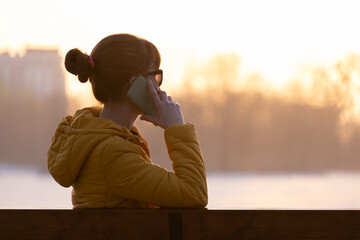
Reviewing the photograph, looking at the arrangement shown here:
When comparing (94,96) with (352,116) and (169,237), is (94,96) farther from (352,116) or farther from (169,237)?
(352,116)

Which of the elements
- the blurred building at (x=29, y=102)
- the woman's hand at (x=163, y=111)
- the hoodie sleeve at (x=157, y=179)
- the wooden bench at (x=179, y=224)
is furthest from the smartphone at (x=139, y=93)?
the blurred building at (x=29, y=102)

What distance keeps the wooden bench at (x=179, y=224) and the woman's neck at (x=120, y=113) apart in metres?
0.28

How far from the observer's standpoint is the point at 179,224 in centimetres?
116

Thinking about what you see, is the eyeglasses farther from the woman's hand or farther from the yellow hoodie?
the yellow hoodie

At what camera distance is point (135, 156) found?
4.12 feet

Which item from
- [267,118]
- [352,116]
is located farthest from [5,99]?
[352,116]

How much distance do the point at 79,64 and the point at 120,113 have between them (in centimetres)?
15

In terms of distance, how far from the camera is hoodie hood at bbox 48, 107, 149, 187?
1.27 metres

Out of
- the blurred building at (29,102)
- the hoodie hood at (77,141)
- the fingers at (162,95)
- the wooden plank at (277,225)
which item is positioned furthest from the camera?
the blurred building at (29,102)

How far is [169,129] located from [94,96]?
22 centimetres

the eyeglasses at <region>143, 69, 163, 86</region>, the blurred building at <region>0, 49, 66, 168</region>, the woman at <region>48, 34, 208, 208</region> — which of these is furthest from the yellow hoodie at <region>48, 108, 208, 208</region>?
the blurred building at <region>0, 49, 66, 168</region>

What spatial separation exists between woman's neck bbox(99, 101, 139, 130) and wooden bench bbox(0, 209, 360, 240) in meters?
0.28

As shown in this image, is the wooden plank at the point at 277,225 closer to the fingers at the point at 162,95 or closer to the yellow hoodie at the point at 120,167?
the yellow hoodie at the point at 120,167

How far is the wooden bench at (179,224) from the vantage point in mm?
1146
